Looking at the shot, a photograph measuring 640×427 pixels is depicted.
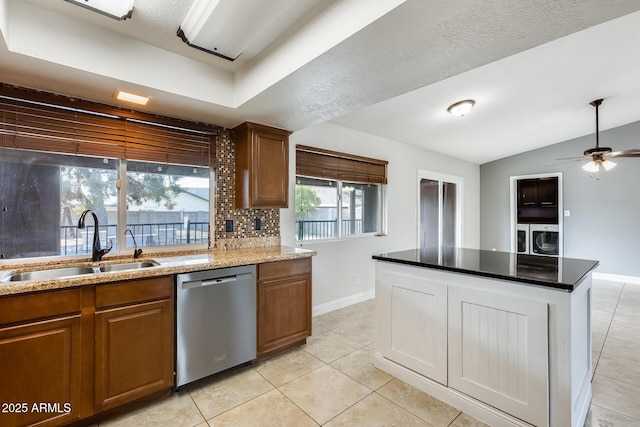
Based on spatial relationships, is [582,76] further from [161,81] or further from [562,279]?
[161,81]

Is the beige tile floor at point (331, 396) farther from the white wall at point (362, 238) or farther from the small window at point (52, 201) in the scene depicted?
the small window at point (52, 201)

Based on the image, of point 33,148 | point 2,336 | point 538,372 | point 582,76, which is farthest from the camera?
point 582,76

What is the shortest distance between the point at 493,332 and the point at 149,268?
7.07 feet

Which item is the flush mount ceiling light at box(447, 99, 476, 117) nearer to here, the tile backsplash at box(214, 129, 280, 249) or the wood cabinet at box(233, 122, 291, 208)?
the wood cabinet at box(233, 122, 291, 208)

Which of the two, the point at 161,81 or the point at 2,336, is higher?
the point at 161,81

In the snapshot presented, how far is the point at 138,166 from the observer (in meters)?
2.48

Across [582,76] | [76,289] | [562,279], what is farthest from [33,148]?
[582,76]

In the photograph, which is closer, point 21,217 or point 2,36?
point 2,36

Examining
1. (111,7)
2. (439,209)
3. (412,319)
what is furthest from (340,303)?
(111,7)

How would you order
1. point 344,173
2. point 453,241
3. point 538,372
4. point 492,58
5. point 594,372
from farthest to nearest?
point 453,241
point 344,173
point 594,372
point 492,58
point 538,372

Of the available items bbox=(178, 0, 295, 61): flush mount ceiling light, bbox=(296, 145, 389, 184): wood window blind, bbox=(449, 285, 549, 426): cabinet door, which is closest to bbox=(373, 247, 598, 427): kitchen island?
bbox=(449, 285, 549, 426): cabinet door

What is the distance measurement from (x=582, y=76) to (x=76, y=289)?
4.78 m

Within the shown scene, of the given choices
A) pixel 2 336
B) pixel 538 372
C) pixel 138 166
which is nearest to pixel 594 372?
pixel 538 372

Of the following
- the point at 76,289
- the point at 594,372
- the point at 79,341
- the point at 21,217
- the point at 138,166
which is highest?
the point at 138,166
